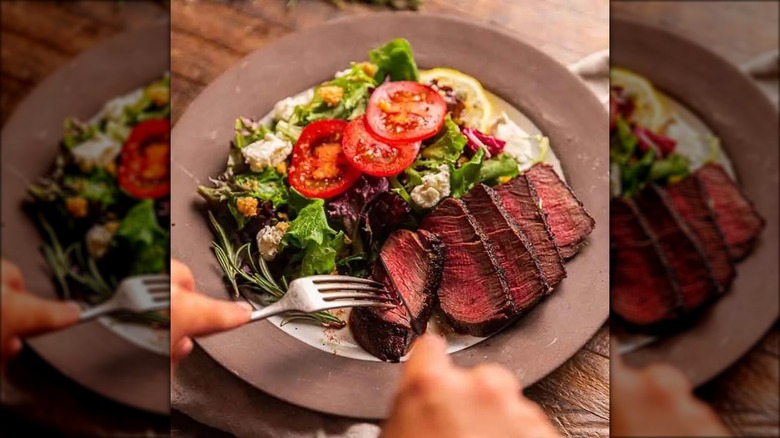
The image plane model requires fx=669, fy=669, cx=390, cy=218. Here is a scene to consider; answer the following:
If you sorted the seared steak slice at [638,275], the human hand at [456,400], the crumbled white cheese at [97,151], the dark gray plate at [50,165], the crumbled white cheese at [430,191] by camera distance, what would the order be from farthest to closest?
the crumbled white cheese at [97,151] → the dark gray plate at [50,165] → the seared steak slice at [638,275] → the crumbled white cheese at [430,191] → the human hand at [456,400]

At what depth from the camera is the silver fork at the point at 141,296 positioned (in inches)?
50.8

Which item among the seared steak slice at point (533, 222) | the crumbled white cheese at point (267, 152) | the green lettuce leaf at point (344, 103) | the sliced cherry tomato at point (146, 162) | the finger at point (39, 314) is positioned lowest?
the finger at point (39, 314)

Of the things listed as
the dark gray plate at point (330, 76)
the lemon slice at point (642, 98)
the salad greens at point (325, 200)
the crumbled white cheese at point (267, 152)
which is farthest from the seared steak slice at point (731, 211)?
the crumbled white cheese at point (267, 152)

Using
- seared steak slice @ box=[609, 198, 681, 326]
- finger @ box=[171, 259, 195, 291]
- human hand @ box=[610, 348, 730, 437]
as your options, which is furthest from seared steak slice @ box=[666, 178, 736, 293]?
finger @ box=[171, 259, 195, 291]

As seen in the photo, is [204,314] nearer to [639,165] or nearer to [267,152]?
[267,152]

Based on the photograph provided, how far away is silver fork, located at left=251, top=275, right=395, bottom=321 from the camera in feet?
2.93

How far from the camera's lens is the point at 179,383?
38.7 inches

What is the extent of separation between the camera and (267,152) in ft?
3.33

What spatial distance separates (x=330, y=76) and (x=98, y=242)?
2.94 feet

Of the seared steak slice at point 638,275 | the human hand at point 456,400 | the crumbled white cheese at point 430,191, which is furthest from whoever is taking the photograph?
the seared steak slice at point 638,275

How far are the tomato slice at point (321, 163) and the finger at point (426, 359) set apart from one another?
0.82ft

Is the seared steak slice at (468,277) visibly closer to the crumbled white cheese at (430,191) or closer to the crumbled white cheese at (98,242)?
the crumbled white cheese at (430,191)

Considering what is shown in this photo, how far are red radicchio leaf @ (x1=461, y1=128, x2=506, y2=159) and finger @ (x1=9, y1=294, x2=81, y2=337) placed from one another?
1.05 metres

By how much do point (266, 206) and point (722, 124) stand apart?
1.16 meters
